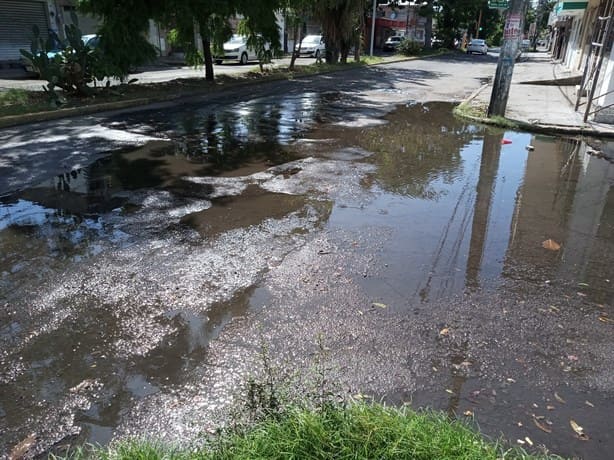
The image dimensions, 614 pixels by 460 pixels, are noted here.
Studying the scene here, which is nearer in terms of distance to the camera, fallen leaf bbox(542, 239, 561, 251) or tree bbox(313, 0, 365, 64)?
fallen leaf bbox(542, 239, 561, 251)

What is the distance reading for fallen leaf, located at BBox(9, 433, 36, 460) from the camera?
8.74 ft

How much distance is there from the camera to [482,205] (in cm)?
676

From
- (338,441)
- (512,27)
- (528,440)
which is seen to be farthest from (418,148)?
(338,441)

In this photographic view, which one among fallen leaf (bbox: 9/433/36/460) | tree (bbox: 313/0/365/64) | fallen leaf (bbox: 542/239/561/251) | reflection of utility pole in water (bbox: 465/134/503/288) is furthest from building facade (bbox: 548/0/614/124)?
fallen leaf (bbox: 9/433/36/460)

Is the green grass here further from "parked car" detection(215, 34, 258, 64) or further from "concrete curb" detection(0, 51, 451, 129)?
"parked car" detection(215, 34, 258, 64)

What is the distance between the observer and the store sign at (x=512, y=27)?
37.2 feet

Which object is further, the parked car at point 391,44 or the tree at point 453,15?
the tree at point 453,15

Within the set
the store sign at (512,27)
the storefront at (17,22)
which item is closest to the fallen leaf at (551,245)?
the store sign at (512,27)

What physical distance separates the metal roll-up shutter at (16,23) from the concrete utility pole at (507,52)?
22.3m

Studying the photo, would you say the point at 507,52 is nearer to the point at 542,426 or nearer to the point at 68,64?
the point at 542,426

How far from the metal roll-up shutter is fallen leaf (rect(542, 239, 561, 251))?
26.5 m

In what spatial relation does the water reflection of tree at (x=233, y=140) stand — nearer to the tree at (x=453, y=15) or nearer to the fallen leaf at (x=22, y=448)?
the fallen leaf at (x=22, y=448)

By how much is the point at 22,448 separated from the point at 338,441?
5.78 feet

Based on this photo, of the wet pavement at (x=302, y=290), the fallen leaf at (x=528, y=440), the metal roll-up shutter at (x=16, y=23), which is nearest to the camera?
the fallen leaf at (x=528, y=440)
